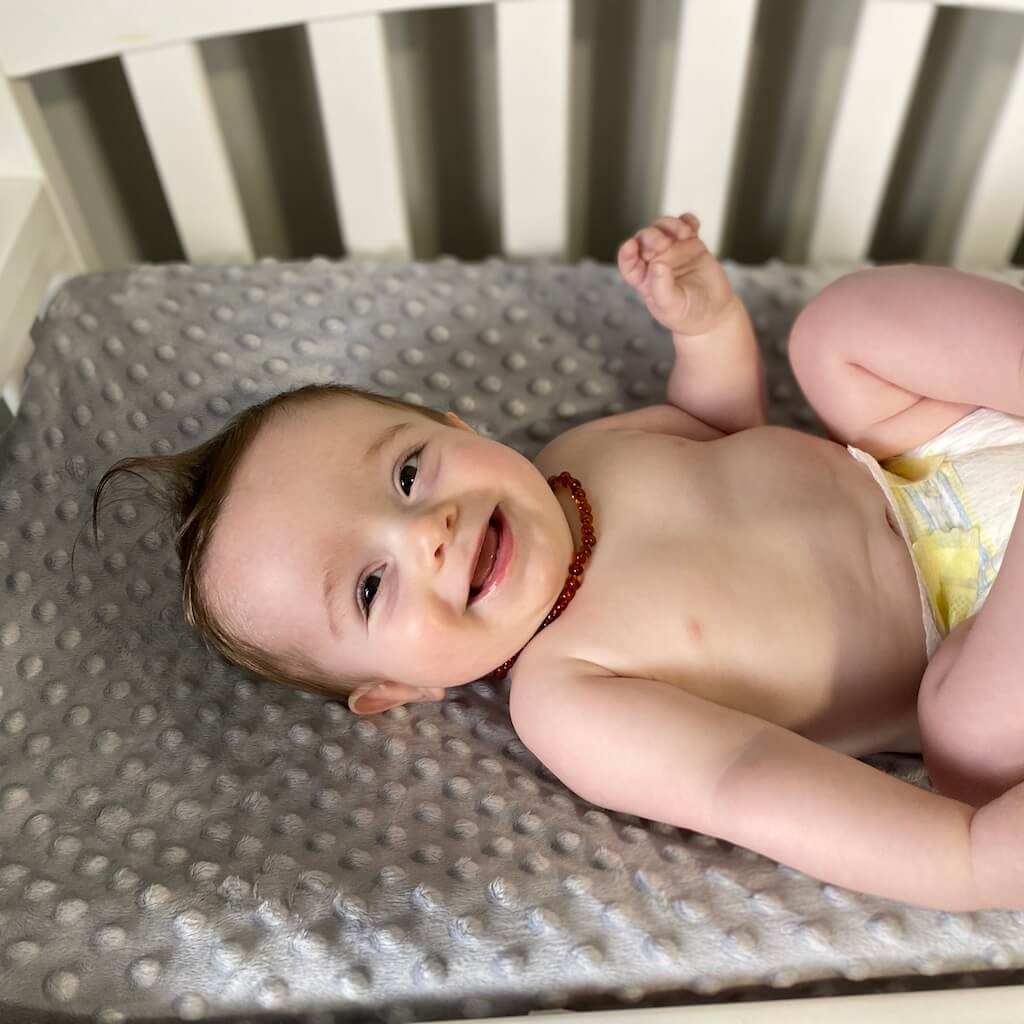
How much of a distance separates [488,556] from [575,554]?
3.4 inches

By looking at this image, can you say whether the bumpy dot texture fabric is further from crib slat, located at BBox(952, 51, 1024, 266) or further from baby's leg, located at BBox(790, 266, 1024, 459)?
crib slat, located at BBox(952, 51, 1024, 266)

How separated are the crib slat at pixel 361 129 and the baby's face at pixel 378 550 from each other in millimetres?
332

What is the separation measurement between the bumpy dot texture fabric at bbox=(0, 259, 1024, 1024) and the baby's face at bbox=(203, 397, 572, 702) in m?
0.08

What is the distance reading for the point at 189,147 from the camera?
1.02 meters

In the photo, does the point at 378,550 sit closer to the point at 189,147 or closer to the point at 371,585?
the point at 371,585

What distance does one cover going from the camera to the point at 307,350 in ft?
3.36

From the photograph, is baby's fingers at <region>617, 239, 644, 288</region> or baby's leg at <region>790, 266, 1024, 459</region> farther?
baby's fingers at <region>617, 239, 644, 288</region>

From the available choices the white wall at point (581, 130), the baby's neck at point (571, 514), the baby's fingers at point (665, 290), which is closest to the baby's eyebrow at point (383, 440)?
the baby's neck at point (571, 514)

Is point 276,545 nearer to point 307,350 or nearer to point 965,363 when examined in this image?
point 307,350

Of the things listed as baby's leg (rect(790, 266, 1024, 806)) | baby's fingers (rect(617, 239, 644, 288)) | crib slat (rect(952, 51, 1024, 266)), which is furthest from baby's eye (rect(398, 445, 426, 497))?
Result: crib slat (rect(952, 51, 1024, 266))

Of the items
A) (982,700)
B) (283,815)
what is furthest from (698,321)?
(283,815)

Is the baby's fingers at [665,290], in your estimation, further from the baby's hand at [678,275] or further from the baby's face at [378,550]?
the baby's face at [378,550]

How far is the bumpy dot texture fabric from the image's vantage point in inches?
27.0

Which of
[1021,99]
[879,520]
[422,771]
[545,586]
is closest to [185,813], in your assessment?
[422,771]
